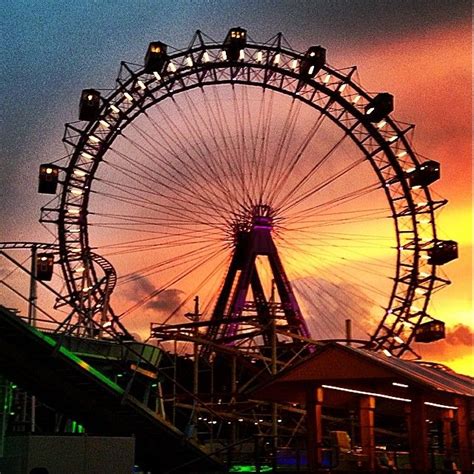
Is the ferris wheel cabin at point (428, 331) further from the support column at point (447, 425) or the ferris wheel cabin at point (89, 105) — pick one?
the support column at point (447, 425)

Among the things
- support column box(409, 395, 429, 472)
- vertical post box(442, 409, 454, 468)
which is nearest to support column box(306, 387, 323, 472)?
support column box(409, 395, 429, 472)

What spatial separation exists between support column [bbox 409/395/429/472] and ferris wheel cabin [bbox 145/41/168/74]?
24.6 metres

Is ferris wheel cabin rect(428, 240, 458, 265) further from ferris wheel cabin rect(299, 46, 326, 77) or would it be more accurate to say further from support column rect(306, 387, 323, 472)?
support column rect(306, 387, 323, 472)

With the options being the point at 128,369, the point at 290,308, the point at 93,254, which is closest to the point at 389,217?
the point at 290,308

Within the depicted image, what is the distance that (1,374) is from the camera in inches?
855

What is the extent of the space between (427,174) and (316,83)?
6.56 m

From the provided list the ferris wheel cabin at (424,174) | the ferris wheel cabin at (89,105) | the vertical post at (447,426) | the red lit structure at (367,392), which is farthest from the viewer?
the ferris wheel cabin at (424,174)

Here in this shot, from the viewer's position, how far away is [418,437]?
16.8 meters

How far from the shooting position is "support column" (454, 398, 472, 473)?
18547mm

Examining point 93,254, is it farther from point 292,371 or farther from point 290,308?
point 292,371

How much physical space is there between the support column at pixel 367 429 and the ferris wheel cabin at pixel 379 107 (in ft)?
A: 77.1

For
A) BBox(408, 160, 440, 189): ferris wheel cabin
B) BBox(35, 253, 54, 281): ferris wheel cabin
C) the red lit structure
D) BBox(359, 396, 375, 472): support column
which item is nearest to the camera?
the red lit structure

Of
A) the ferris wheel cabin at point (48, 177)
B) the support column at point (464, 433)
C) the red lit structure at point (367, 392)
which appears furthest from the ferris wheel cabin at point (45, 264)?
the support column at point (464, 433)

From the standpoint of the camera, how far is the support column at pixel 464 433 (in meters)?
18.5
